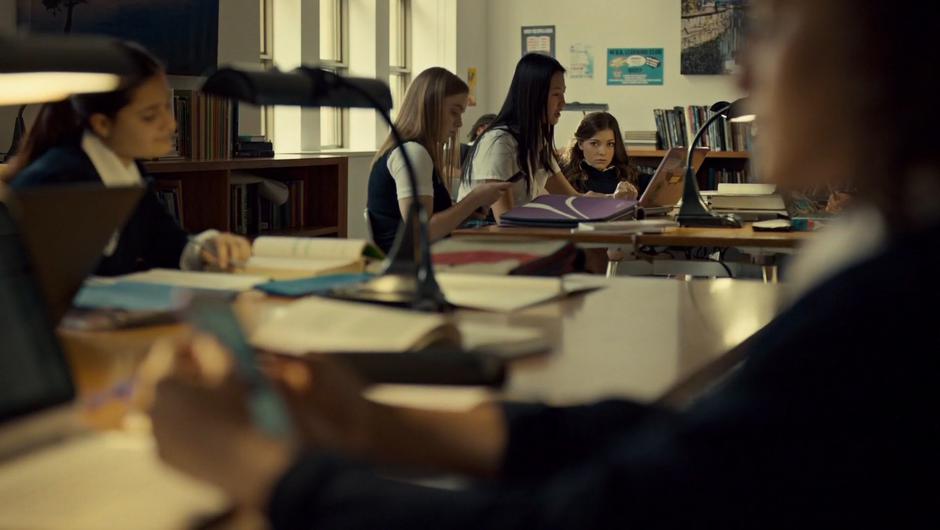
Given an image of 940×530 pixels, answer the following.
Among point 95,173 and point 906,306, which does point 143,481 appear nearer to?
point 906,306

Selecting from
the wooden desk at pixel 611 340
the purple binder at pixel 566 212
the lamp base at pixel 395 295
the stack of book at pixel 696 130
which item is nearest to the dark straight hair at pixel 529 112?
the purple binder at pixel 566 212

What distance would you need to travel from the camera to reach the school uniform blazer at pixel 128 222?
223 centimetres

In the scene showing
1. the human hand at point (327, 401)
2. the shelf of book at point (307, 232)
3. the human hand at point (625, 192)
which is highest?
the human hand at point (625, 192)

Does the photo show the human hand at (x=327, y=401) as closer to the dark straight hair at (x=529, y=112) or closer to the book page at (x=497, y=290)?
the book page at (x=497, y=290)

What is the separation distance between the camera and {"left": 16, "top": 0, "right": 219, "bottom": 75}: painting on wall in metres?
4.34

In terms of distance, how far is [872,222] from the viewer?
2.33 ft

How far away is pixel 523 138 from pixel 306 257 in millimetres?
2416

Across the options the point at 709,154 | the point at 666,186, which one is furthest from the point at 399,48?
the point at 666,186

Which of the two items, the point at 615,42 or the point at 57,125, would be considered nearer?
the point at 57,125

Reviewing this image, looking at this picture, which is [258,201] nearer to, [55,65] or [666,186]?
[666,186]

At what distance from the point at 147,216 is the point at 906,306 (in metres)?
2.04

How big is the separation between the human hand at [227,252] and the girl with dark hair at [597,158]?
354 centimetres

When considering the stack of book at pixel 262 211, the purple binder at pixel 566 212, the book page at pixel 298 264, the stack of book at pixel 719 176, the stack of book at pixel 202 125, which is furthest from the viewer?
the stack of book at pixel 719 176

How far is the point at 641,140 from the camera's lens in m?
7.68
